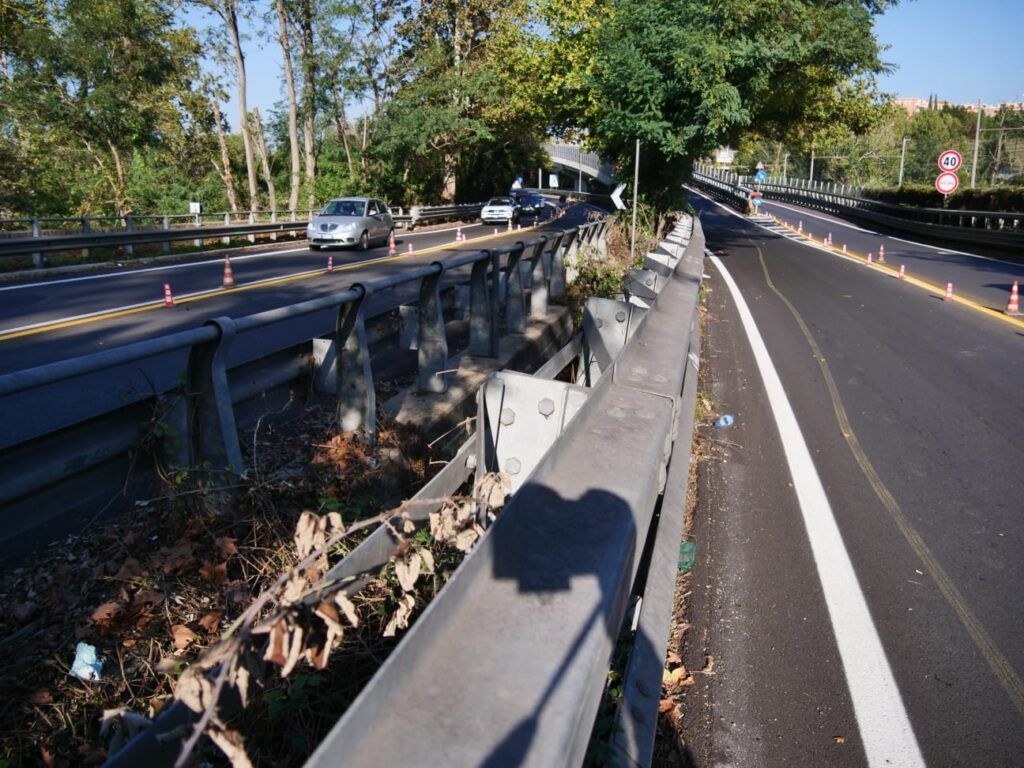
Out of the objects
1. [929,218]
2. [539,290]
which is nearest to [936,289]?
[539,290]

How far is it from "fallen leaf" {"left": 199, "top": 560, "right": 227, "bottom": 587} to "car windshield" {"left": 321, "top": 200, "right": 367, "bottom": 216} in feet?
79.0

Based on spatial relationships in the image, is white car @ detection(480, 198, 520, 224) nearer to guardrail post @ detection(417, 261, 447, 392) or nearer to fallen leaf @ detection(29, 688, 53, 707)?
guardrail post @ detection(417, 261, 447, 392)

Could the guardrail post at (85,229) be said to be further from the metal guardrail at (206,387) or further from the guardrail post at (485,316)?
the guardrail post at (485,316)

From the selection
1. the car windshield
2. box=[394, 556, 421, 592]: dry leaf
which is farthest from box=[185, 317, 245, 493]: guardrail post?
the car windshield

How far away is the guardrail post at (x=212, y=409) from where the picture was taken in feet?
11.3

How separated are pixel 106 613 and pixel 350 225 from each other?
903 inches

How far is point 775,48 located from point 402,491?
19.7 metres

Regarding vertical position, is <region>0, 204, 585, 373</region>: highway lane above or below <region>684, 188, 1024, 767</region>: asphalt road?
above

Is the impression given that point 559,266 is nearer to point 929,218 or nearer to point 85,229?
point 85,229

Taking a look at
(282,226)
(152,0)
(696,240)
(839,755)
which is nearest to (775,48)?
(696,240)

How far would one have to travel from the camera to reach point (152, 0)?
116ft

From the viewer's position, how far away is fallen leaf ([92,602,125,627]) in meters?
3.01

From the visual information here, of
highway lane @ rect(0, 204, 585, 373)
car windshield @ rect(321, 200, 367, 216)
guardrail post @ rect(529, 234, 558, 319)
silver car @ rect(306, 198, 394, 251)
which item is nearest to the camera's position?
guardrail post @ rect(529, 234, 558, 319)

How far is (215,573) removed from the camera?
3307mm
